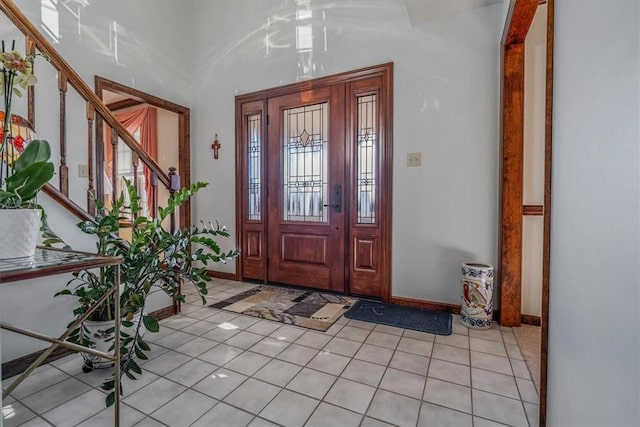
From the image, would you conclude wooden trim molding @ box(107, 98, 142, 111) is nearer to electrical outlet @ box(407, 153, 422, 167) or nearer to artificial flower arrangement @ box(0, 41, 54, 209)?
artificial flower arrangement @ box(0, 41, 54, 209)

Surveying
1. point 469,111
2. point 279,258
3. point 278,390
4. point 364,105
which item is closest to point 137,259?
point 278,390

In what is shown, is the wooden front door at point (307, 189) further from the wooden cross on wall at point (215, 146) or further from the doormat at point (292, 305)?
the wooden cross on wall at point (215, 146)

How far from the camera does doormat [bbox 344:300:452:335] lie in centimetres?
240

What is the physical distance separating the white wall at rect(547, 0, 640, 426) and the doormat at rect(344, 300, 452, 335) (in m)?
1.21

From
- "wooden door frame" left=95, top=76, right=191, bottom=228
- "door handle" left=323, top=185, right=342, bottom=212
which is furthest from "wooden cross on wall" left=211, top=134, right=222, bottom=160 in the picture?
"door handle" left=323, top=185, right=342, bottom=212

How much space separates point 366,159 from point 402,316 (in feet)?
5.00

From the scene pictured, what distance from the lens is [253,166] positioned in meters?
3.72

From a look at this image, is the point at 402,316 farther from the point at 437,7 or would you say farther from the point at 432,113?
the point at 437,7

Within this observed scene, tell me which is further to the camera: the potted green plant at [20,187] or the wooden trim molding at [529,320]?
the wooden trim molding at [529,320]

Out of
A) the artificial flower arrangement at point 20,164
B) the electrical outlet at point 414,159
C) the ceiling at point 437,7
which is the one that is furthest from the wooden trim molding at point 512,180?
the artificial flower arrangement at point 20,164

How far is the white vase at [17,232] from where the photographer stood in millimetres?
1021

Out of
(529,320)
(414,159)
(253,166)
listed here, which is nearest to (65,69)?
(253,166)

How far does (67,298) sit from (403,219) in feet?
8.61

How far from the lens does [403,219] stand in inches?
113
